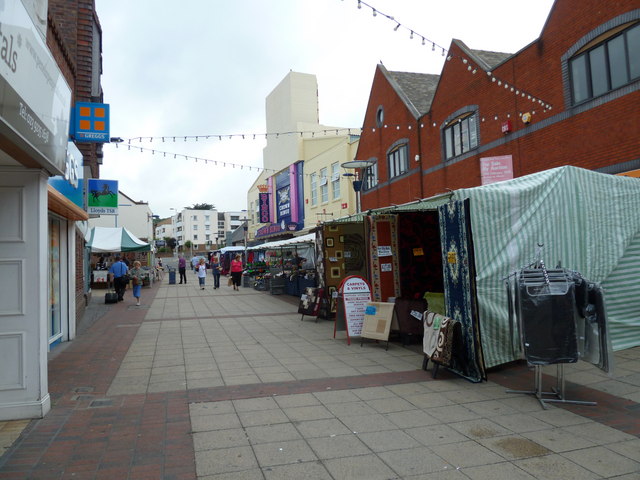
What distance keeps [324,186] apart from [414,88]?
9178mm

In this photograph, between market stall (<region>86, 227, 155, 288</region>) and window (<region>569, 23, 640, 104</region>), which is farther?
market stall (<region>86, 227, 155, 288</region>)

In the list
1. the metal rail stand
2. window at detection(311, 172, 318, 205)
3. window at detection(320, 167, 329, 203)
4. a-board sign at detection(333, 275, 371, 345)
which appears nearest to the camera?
the metal rail stand

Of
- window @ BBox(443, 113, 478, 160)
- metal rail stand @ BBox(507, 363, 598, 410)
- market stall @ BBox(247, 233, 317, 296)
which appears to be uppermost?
window @ BBox(443, 113, 478, 160)

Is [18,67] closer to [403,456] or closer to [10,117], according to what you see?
[10,117]

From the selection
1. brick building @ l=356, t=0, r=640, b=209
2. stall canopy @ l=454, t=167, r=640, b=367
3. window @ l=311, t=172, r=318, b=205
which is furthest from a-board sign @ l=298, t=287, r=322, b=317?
window @ l=311, t=172, r=318, b=205

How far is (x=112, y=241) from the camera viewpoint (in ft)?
70.8

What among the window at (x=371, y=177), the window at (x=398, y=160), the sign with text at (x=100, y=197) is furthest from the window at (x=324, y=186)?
the sign with text at (x=100, y=197)

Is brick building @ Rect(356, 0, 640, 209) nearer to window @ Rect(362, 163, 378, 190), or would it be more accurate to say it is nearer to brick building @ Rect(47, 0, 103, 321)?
window @ Rect(362, 163, 378, 190)

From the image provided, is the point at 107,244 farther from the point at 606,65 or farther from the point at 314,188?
the point at 606,65

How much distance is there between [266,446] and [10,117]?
3412 mm

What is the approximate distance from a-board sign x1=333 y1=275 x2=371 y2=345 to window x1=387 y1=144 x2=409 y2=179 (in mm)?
11322

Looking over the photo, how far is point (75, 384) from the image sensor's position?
6.09 meters

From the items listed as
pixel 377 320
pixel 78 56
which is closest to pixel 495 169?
pixel 377 320

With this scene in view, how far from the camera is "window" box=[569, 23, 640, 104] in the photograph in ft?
31.3
